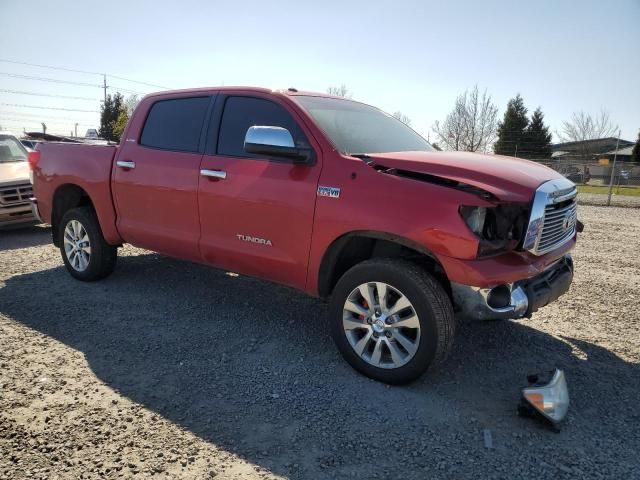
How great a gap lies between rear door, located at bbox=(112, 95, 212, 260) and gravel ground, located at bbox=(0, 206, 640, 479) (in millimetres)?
714

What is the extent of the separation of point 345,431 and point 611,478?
4.51 feet

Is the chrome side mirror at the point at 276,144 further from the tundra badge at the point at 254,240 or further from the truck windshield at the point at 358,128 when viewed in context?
the tundra badge at the point at 254,240

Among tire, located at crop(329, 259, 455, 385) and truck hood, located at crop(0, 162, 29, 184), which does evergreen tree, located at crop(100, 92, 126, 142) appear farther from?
tire, located at crop(329, 259, 455, 385)

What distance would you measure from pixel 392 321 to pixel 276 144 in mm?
1487

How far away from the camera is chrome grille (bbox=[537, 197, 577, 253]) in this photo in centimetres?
317

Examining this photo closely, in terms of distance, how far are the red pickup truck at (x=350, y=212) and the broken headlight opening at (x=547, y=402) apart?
45 cm

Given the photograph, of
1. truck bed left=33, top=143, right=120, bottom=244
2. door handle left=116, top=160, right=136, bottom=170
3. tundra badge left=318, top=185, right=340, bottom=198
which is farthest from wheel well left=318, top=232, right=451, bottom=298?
truck bed left=33, top=143, right=120, bottom=244

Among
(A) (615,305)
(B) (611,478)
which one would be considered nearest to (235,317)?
(B) (611,478)

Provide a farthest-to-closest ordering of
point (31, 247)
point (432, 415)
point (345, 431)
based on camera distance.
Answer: point (31, 247)
point (432, 415)
point (345, 431)

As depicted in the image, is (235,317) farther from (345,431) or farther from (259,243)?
(345,431)

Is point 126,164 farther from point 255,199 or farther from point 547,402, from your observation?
point 547,402

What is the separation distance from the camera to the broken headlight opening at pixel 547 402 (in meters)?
2.79

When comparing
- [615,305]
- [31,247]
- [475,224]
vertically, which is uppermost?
[475,224]

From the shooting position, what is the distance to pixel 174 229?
4.40m
